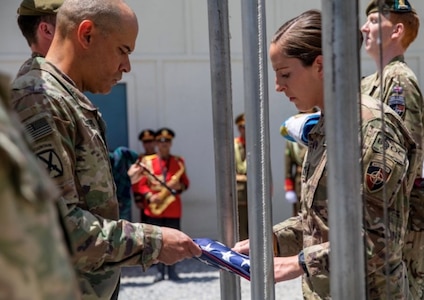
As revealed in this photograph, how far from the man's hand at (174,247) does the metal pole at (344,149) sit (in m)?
0.64

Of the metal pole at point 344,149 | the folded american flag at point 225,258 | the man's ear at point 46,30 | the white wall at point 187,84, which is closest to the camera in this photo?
the metal pole at point 344,149

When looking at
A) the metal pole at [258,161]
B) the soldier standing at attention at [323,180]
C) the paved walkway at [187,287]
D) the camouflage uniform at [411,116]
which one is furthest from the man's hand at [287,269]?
the paved walkway at [187,287]

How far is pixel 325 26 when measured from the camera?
124cm

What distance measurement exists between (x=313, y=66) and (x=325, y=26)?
0.67m

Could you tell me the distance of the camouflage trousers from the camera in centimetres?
270

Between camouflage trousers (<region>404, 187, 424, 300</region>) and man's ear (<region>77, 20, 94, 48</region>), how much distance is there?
1.41 metres

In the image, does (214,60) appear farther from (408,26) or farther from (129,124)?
(129,124)

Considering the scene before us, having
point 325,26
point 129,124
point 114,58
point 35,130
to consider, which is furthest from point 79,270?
point 129,124

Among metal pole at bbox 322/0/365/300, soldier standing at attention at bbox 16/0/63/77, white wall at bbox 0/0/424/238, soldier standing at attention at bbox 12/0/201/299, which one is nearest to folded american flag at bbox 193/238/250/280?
soldier standing at attention at bbox 12/0/201/299

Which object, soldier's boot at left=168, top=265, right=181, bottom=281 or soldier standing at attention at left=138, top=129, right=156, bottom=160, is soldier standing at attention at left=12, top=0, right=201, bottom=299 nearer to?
soldier's boot at left=168, top=265, right=181, bottom=281

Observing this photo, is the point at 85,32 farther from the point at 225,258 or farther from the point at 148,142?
the point at 148,142

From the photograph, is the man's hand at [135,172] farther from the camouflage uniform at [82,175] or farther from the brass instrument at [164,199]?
the camouflage uniform at [82,175]

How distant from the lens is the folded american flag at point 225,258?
1.82m

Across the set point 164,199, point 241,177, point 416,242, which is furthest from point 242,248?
point 241,177
